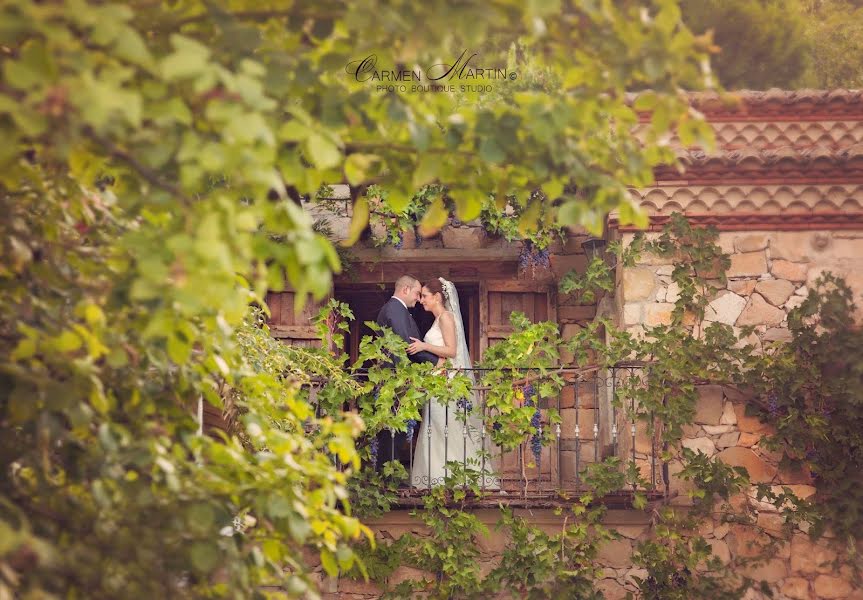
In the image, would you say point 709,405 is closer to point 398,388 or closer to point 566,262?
point 566,262

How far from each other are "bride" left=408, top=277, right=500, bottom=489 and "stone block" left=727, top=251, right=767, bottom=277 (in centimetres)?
207

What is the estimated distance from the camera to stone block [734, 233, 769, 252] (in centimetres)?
→ 714

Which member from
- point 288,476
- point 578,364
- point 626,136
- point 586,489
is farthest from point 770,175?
point 288,476

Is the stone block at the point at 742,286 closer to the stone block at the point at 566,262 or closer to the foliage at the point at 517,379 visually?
the foliage at the point at 517,379

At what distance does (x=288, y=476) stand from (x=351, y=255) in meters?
5.32

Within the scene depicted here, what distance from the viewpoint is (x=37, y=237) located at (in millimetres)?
2949

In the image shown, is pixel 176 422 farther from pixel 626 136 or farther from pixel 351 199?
pixel 351 199

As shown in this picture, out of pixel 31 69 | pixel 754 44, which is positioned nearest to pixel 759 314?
pixel 31 69

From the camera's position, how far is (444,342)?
812cm

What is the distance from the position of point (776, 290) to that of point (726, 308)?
349 millimetres

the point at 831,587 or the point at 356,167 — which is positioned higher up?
the point at 356,167

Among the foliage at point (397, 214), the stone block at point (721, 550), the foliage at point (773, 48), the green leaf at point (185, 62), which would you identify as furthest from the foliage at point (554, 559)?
the foliage at point (773, 48)

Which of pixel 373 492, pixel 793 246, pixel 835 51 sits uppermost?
pixel 835 51

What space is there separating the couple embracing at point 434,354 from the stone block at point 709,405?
164 centimetres
